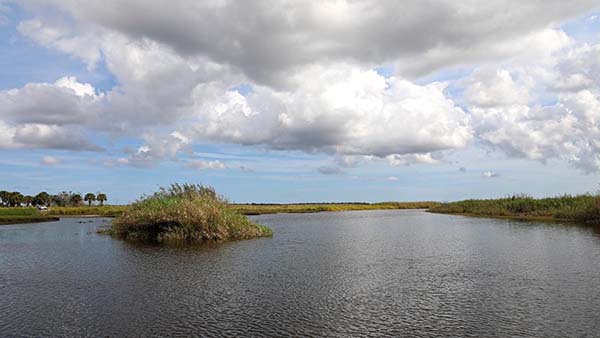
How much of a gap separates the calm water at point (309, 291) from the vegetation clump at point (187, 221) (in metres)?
5.09

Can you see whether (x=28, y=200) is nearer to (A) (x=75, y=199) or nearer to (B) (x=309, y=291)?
(A) (x=75, y=199)

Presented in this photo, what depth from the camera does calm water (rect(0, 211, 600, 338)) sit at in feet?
38.2

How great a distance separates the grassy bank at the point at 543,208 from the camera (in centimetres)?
4444

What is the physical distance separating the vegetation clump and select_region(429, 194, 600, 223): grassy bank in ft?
103

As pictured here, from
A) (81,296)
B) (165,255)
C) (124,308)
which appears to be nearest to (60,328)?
(124,308)

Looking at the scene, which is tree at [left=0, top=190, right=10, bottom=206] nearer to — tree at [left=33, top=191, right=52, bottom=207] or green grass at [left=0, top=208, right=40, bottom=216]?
tree at [left=33, top=191, right=52, bottom=207]

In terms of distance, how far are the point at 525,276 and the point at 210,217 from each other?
843 inches

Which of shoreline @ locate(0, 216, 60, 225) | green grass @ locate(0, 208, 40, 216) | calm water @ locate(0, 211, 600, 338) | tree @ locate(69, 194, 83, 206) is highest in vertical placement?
tree @ locate(69, 194, 83, 206)

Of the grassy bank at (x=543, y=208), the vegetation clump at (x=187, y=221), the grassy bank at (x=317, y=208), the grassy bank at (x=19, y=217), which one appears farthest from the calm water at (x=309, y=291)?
the grassy bank at (x=317, y=208)

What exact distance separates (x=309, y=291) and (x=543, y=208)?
162ft

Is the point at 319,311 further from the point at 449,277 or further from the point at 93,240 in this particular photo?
the point at 93,240

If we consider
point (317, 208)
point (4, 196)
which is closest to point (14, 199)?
point (4, 196)

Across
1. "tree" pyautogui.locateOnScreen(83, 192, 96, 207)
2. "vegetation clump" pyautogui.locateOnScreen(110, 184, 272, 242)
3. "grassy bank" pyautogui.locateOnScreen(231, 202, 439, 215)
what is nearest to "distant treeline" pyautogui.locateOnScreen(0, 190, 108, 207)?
"tree" pyautogui.locateOnScreen(83, 192, 96, 207)

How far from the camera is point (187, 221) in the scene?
106 feet
